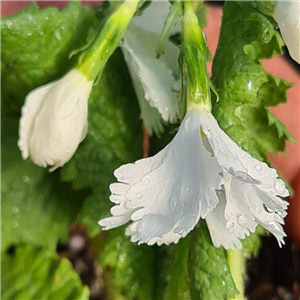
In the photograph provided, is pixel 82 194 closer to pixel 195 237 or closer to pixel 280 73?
pixel 195 237

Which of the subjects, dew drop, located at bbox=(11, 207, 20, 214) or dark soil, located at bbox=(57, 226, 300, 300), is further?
dark soil, located at bbox=(57, 226, 300, 300)

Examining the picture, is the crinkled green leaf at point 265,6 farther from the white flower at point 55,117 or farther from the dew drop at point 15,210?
the dew drop at point 15,210

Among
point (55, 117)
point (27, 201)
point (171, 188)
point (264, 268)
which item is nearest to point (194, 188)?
point (171, 188)

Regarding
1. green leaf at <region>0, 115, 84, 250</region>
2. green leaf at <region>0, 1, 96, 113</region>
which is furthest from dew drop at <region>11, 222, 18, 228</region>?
green leaf at <region>0, 1, 96, 113</region>

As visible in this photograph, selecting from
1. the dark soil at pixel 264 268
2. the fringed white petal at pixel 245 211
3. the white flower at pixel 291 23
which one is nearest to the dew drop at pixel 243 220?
the fringed white petal at pixel 245 211

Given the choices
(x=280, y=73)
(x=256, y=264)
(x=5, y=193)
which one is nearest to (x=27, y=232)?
(x=5, y=193)

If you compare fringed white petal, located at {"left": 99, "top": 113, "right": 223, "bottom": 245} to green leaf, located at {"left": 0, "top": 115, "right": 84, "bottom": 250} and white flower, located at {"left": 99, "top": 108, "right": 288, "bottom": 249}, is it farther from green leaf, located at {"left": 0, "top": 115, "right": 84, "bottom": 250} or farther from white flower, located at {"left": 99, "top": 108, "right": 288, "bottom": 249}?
green leaf, located at {"left": 0, "top": 115, "right": 84, "bottom": 250}
